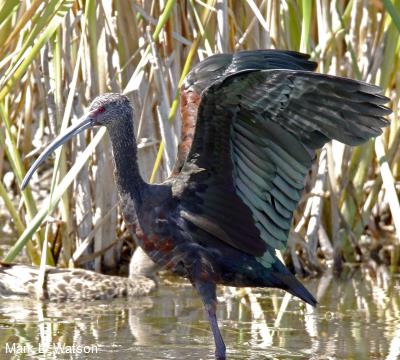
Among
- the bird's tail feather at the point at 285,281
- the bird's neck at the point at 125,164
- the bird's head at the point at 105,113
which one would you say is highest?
the bird's head at the point at 105,113

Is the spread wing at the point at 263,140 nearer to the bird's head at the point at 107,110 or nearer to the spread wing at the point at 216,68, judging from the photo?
the spread wing at the point at 216,68

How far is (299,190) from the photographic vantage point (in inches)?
194

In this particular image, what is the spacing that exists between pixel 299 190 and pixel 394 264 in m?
2.59

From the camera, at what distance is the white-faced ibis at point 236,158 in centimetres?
455

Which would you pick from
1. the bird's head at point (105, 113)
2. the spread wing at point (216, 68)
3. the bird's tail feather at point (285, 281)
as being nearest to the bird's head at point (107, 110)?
the bird's head at point (105, 113)

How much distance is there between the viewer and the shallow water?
5.20m

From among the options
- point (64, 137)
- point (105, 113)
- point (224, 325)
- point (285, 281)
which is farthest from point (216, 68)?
point (224, 325)

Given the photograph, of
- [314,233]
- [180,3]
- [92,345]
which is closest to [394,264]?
[314,233]

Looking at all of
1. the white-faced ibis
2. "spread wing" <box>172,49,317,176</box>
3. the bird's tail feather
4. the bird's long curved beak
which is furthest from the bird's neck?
the bird's tail feather

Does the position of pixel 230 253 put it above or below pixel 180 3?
below

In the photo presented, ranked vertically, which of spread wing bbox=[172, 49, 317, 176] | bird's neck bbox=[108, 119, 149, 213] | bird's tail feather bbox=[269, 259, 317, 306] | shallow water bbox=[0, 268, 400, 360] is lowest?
shallow water bbox=[0, 268, 400, 360]

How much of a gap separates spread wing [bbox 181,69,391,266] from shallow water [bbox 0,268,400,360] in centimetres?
55

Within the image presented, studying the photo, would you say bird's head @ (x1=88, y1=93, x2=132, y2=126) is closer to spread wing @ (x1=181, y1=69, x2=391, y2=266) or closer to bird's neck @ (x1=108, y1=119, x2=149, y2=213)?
bird's neck @ (x1=108, y1=119, x2=149, y2=213)

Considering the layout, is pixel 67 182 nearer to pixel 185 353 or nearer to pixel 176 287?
pixel 185 353
